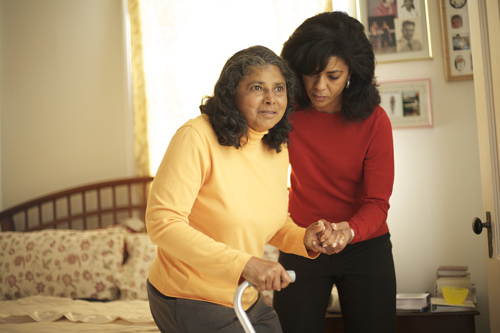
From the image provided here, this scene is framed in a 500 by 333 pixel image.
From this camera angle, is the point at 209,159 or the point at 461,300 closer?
the point at 209,159

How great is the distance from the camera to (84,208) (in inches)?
133

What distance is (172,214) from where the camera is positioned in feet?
4.26

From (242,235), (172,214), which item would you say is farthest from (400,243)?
(172,214)

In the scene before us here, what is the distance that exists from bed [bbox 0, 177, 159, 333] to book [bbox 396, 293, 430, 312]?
1.22m

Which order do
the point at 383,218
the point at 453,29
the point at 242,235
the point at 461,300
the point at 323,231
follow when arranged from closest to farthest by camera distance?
the point at 242,235, the point at 323,231, the point at 383,218, the point at 461,300, the point at 453,29

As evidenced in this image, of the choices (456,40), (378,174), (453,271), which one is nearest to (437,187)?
(453,271)

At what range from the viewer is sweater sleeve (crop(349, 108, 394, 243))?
1.77 meters

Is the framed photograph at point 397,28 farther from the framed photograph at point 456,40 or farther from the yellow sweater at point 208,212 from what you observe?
the yellow sweater at point 208,212

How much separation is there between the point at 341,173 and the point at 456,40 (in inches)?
62.6

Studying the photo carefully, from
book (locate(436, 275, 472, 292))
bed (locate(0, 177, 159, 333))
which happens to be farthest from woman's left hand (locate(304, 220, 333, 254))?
book (locate(436, 275, 472, 292))

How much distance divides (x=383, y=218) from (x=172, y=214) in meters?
0.80

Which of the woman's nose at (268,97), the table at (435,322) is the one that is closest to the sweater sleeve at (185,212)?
the woman's nose at (268,97)

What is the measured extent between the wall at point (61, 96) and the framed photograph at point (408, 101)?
1.64 m

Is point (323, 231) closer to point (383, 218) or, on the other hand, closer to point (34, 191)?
point (383, 218)
